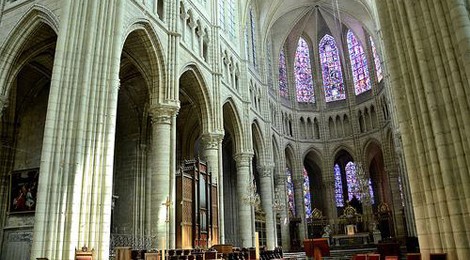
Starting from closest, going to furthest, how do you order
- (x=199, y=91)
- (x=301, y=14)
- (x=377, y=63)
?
(x=199, y=91) < (x=377, y=63) < (x=301, y=14)

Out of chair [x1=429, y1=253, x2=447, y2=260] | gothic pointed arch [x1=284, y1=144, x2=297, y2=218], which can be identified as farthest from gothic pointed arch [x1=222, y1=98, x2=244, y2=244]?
chair [x1=429, y1=253, x2=447, y2=260]

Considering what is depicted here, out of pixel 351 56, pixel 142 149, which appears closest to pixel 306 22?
pixel 351 56

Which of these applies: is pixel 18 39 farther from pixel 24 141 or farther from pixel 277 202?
pixel 277 202

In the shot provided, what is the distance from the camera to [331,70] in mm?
36156

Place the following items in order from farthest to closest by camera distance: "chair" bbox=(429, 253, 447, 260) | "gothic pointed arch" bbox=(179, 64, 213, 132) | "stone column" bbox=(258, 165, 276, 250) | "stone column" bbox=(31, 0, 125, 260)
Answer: "stone column" bbox=(258, 165, 276, 250) < "gothic pointed arch" bbox=(179, 64, 213, 132) < "stone column" bbox=(31, 0, 125, 260) < "chair" bbox=(429, 253, 447, 260)

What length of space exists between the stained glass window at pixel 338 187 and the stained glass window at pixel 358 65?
294 inches

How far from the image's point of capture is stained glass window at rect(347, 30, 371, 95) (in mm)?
33594

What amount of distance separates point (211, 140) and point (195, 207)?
3.77 metres

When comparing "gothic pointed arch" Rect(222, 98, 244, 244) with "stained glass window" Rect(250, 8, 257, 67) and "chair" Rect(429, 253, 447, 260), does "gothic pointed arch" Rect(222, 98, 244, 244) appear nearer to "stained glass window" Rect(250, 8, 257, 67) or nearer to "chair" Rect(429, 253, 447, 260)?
"stained glass window" Rect(250, 8, 257, 67)

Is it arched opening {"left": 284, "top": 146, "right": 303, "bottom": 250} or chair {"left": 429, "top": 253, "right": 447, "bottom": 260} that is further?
arched opening {"left": 284, "top": 146, "right": 303, "bottom": 250}

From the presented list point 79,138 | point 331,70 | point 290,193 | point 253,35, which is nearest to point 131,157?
point 79,138

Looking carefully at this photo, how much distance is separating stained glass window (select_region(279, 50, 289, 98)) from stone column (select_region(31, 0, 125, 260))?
23.7 meters

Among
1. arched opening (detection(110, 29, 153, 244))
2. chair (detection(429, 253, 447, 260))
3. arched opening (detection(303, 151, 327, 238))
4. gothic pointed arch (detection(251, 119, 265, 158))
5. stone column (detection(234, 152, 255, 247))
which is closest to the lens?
chair (detection(429, 253, 447, 260))

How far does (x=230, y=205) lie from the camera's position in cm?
2781
